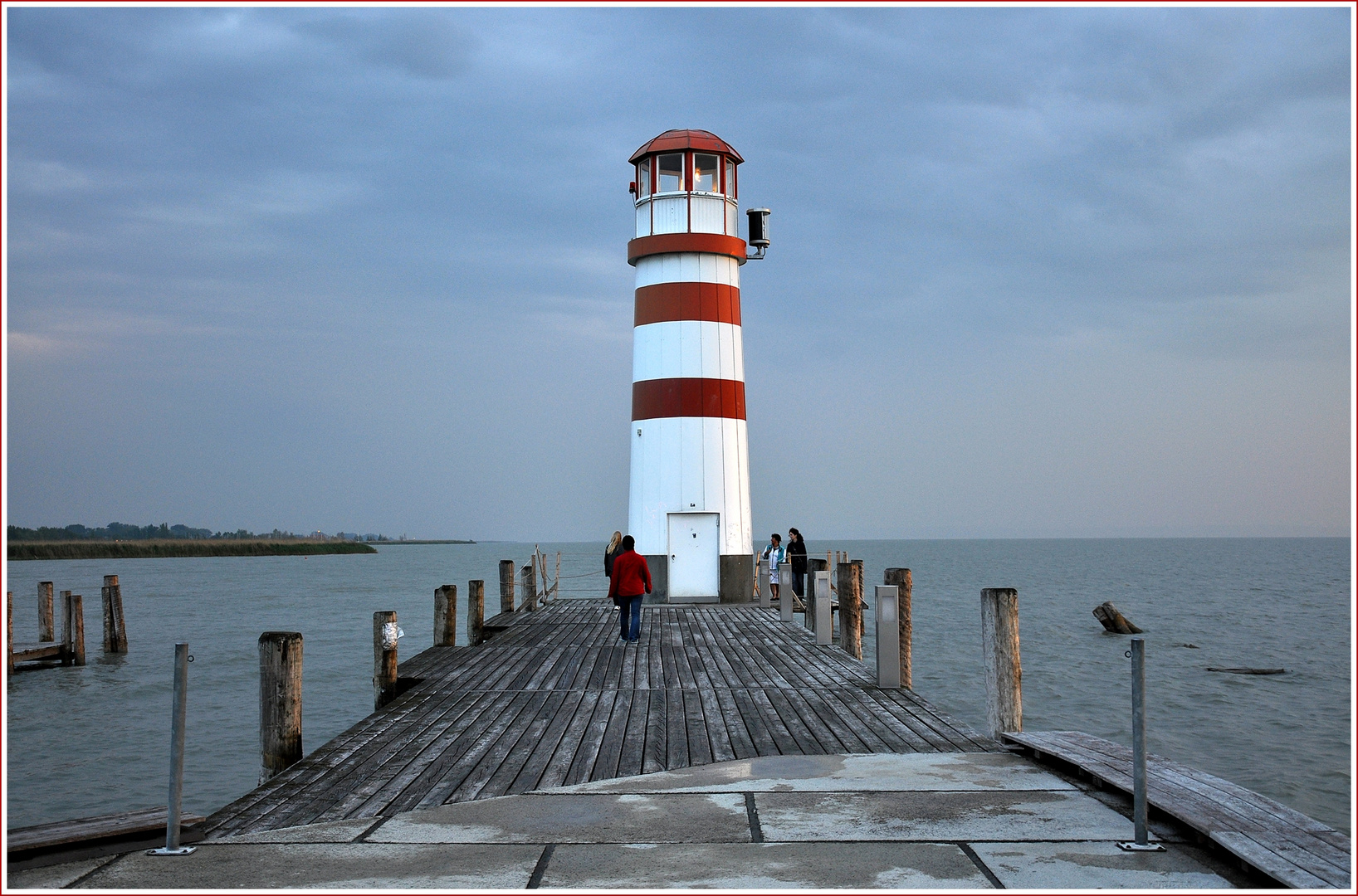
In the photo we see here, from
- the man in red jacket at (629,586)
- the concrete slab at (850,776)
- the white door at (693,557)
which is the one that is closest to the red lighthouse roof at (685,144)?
the white door at (693,557)

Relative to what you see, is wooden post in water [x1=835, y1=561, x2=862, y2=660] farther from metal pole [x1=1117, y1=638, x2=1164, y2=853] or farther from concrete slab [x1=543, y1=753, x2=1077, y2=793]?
metal pole [x1=1117, y1=638, x2=1164, y2=853]

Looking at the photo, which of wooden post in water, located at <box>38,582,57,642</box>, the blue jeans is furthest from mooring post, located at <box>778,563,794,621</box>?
wooden post in water, located at <box>38,582,57,642</box>

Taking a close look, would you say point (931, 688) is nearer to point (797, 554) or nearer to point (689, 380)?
point (797, 554)

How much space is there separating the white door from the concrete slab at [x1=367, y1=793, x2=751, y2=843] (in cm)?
1479

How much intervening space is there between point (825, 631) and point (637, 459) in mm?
7721

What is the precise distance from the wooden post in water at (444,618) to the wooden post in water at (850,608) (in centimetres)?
544

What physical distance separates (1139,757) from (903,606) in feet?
23.4

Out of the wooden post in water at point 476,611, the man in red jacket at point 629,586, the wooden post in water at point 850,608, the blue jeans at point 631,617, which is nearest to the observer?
the man in red jacket at point 629,586

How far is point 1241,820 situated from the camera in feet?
17.4

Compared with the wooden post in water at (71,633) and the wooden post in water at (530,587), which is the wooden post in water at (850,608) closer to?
the wooden post in water at (530,587)

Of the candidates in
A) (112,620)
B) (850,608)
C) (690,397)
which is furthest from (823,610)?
(112,620)

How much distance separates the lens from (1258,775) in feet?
52.2

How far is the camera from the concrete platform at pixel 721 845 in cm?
476

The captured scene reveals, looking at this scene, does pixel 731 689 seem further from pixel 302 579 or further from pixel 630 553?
pixel 302 579
